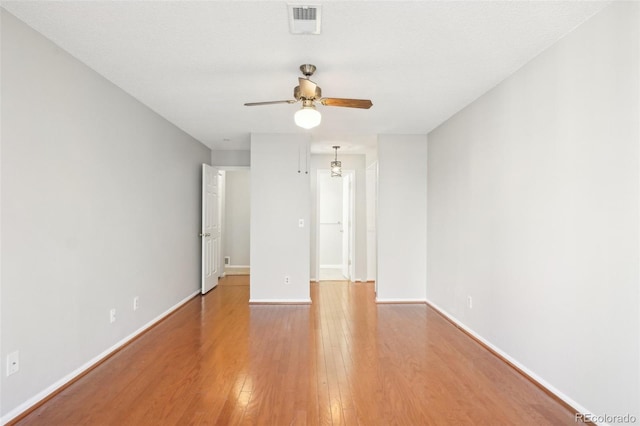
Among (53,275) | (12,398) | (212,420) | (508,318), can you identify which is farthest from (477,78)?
(12,398)

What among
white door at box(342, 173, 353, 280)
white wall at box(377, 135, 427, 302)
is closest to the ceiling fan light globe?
white wall at box(377, 135, 427, 302)

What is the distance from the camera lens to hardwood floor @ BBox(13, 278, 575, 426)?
2127mm

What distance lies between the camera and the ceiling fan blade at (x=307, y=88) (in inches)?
99.0

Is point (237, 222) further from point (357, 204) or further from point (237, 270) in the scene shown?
point (357, 204)

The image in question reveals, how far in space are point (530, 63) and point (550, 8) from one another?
0.69m

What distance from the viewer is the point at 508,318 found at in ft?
9.54

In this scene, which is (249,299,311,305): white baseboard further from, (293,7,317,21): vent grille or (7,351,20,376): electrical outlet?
(293,7,317,21): vent grille

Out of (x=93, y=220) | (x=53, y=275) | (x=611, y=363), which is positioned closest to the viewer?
(x=611, y=363)

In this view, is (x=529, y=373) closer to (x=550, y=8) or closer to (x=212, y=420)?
(x=212, y=420)

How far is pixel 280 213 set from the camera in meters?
4.82

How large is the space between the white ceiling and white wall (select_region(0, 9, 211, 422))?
0.28 meters

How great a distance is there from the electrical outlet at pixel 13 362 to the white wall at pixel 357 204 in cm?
459

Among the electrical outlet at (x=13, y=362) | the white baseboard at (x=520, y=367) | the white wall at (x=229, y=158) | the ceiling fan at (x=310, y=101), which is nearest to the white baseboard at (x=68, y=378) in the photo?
the electrical outlet at (x=13, y=362)

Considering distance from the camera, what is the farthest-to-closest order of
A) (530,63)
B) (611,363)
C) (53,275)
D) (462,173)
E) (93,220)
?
(462,173) → (93,220) → (530,63) → (53,275) → (611,363)
